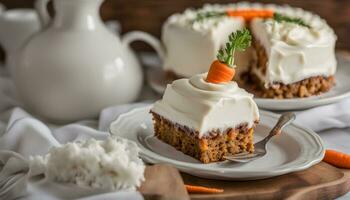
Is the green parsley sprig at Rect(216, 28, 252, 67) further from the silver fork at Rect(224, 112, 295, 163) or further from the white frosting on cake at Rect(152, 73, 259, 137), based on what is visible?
the silver fork at Rect(224, 112, 295, 163)

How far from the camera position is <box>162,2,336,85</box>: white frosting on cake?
2.45 metres

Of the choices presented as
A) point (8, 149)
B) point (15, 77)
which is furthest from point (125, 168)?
point (15, 77)

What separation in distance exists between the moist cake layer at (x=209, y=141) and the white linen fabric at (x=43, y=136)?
9.1 inches

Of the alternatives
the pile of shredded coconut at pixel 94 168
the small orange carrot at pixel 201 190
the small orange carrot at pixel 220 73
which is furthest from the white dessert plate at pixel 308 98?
the pile of shredded coconut at pixel 94 168

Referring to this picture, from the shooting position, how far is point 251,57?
2682mm

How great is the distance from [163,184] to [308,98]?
2.98 feet

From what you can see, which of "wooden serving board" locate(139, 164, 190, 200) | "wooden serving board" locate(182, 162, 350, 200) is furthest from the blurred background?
"wooden serving board" locate(139, 164, 190, 200)

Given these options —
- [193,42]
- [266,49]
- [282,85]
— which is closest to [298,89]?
[282,85]

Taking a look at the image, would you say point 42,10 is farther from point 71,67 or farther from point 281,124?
point 281,124

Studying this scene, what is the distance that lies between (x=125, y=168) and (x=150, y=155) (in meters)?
0.23

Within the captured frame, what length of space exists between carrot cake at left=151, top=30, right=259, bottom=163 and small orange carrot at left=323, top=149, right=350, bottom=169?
7.8 inches

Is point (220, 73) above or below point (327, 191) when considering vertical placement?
above

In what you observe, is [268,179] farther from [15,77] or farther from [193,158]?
[15,77]

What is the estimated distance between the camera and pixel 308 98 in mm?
2439
